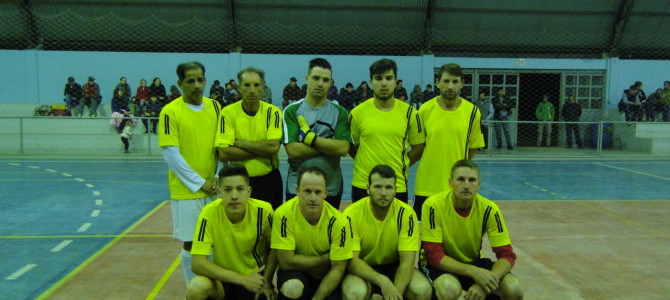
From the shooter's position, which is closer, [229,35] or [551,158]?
[551,158]

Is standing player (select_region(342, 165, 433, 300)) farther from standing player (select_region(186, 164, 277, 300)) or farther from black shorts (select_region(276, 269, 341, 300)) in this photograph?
standing player (select_region(186, 164, 277, 300))

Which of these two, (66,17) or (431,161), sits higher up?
(66,17)

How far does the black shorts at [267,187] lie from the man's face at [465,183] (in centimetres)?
148

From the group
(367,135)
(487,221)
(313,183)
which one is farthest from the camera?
(367,135)

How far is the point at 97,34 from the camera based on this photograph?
1920 cm

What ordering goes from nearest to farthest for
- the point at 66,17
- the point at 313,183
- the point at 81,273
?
the point at 313,183 < the point at 81,273 < the point at 66,17

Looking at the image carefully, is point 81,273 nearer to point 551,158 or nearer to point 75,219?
point 75,219

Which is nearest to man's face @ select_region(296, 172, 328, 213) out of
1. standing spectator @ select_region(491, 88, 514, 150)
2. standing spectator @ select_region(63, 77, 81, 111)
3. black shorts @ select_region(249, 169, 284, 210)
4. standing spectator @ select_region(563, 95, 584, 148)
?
black shorts @ select_region(249, 169, 284, 210)

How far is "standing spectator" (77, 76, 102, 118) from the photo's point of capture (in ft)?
56.1

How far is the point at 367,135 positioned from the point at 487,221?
1.16 metres

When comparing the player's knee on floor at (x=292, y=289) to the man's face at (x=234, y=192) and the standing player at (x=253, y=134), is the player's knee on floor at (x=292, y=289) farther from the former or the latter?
the standing player at (x=253, y=134)

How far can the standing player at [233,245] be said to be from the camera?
147 inches

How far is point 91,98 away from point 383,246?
50.9 feet

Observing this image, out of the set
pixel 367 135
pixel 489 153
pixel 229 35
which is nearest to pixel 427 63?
pixel 489 153
